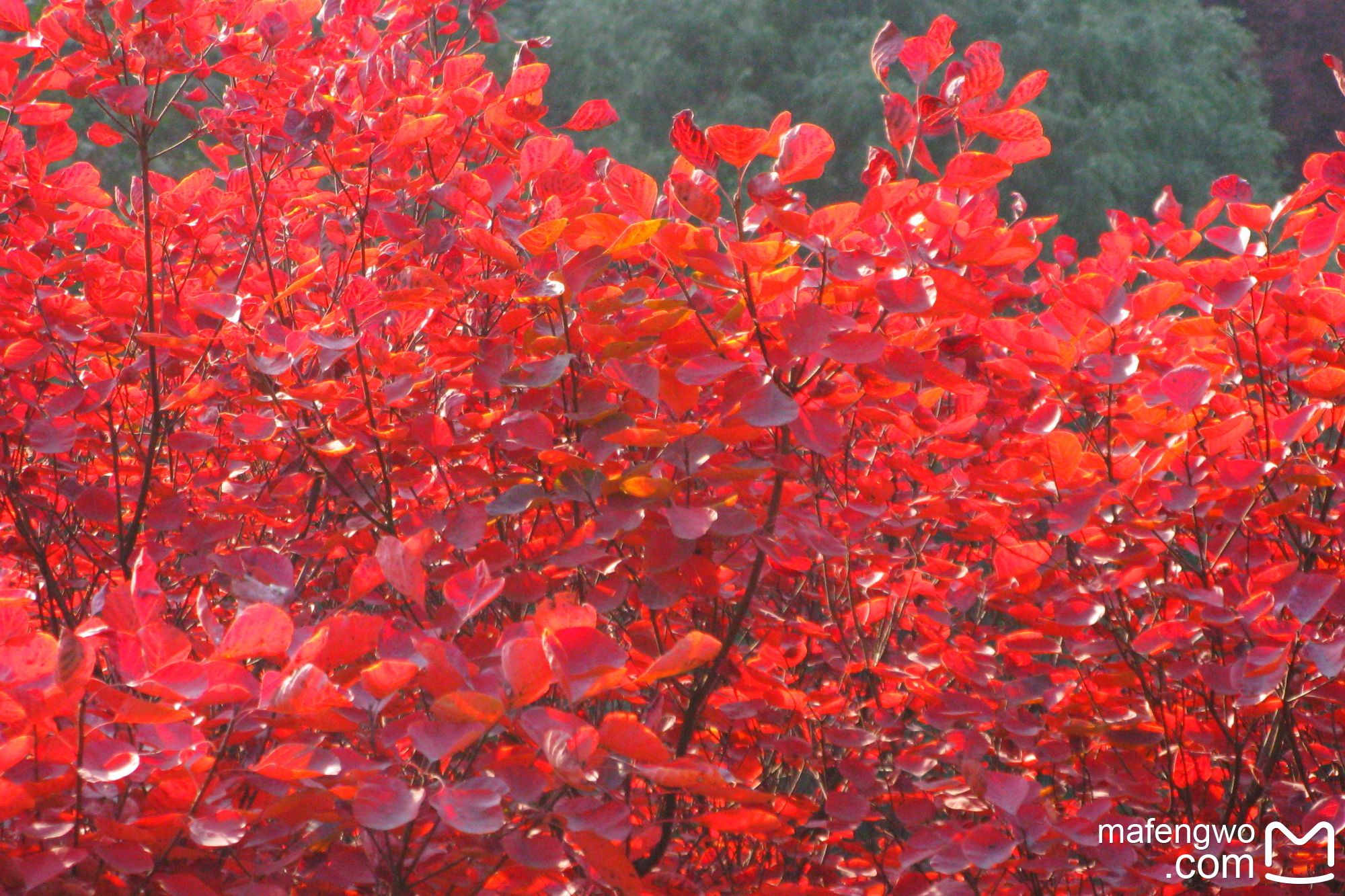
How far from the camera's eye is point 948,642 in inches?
85.4

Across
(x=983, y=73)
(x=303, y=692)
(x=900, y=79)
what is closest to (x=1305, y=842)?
(x=983, y=73)

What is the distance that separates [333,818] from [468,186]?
3.35ft

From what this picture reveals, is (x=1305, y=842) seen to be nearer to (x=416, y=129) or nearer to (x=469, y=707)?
→ (x=469, y=707)

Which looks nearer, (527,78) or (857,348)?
(857,348)

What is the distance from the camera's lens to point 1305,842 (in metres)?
1.56

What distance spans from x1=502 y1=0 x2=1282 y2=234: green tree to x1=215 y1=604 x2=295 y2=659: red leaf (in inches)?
333

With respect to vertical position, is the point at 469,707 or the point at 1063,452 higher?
the point at 469,707

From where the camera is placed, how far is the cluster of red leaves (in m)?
0.99

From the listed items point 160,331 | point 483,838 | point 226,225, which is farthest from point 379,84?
A: point 483,838

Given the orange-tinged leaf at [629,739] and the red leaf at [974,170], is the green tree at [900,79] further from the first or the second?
the orange-tinged leaf at [629,739]

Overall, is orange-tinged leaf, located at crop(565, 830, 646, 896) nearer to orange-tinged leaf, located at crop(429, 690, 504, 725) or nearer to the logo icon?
orange-tinged leaf, located at crop(429, 690, 504, 725)

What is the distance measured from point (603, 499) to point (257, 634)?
520 millimetres

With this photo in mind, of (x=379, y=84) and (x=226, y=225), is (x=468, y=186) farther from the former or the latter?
(x=226, y=225)

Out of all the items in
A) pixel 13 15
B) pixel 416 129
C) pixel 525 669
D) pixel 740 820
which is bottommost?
pixel 740 820
